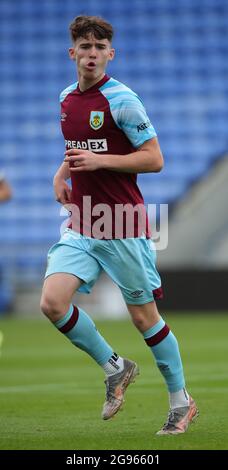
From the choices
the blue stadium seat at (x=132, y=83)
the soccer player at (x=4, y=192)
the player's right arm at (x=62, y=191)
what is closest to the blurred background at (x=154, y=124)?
the blue stadium seat at (x=132, y=83)

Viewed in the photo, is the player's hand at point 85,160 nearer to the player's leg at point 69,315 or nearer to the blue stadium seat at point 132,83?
the player's leg at point 69,315

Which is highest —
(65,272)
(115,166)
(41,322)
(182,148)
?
(115,166)

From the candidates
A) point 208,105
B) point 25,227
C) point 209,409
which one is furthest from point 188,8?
point 209,409

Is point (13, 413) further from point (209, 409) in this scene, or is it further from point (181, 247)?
point (181, 247)

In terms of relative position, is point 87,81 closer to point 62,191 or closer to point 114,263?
point 62,191

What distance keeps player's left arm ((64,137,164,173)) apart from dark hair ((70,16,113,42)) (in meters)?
0.60

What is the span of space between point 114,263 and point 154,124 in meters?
16.6

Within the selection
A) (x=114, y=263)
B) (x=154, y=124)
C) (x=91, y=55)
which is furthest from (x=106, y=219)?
(x=154, y=124)

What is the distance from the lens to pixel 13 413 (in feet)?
20.7

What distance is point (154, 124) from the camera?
21.8 m

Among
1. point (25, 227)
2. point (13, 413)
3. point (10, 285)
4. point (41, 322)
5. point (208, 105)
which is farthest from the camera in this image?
point (208, 105)

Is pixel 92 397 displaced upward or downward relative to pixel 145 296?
downward

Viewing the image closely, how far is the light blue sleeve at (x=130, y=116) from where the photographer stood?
5.28 m

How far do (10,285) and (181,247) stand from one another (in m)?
3.29
